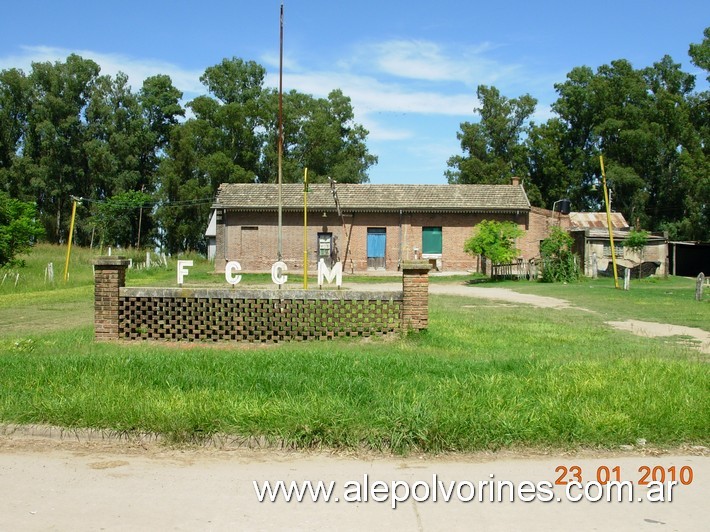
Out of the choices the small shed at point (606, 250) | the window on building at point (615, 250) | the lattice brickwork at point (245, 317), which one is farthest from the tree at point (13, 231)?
the window on building at point (615, 250)

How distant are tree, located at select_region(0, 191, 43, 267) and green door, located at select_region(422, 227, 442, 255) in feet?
77.0

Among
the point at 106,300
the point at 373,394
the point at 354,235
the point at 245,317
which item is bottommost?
the point at 373,394

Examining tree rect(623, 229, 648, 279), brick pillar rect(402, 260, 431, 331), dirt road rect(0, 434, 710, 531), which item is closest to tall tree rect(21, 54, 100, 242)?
tree rect(623, 229, 648, 279)

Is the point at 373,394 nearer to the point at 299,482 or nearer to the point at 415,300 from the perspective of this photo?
the point at 299,482

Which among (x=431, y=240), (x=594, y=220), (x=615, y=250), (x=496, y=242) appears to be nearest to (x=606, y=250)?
(x=615, y=250)

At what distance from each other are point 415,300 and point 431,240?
32.5m

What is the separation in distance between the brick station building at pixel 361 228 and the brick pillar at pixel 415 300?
31.7m

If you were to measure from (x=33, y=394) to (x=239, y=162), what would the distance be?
190ft

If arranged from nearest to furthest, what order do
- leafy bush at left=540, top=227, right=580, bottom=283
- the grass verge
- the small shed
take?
the grass verge → leafy bush at left=540, top=227, right=580, bottom=283 → the small shed

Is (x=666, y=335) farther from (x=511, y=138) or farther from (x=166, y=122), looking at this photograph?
(x=166, y=122)

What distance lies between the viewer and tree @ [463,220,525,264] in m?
38.6

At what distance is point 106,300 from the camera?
40.8 feet

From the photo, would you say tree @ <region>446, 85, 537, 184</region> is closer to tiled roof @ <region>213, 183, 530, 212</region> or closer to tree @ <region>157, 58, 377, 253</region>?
tree @ <region>157, 58, 377, 253</region>

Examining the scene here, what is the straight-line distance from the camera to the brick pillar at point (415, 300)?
1233cm
